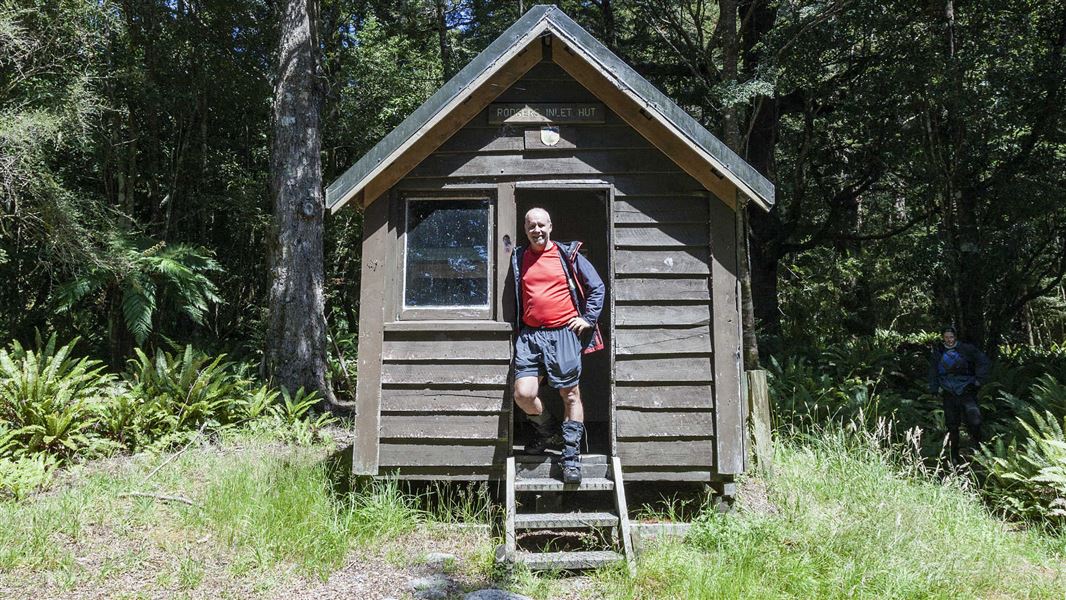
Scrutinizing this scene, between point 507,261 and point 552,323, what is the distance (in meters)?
0.67

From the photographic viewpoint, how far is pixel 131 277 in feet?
29.0

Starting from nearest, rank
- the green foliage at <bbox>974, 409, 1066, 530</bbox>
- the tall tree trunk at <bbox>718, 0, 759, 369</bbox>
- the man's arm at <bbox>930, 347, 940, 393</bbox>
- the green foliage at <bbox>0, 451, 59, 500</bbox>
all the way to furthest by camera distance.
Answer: the green foliage at <bbox>0, 451, 59, 500</bbox> → the green foliage at <bbox>974, 409, 1066, 530</bbox> → the man's arm at <bbox>930, 347, 940, 393</bbox> → the tall tree trunk at <bbox>718, 0, 759, 369</bbox>

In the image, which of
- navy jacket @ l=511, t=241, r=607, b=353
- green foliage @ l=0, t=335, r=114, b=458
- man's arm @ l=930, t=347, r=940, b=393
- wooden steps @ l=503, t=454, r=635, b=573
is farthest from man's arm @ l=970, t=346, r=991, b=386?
green foliage @ l=0, t=335, r=114, b=458

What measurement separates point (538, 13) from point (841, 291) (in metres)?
13.9

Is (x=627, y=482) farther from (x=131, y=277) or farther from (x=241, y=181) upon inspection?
(x=241, y=181)

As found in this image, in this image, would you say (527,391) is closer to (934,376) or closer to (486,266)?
(486,266)

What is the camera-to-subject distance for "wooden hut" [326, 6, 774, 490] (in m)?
5.64

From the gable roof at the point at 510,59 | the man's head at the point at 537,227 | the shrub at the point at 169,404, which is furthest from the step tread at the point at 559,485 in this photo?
the shrub at the point at 169,404

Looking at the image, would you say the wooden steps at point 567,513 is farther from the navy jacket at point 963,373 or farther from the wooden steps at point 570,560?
the navy jacket at point 963,373

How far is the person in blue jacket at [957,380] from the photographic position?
8.00m

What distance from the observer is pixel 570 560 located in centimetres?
493

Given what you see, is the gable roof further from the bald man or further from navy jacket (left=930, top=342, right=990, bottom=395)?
navy jacket (left=930, top=342, right=990, bottom=395)

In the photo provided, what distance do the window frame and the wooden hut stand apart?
1 cm

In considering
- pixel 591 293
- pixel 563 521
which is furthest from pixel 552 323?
pixel 563 521
